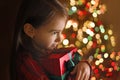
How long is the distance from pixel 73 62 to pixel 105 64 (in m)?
A: 0.23

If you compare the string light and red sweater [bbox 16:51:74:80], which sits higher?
the string light

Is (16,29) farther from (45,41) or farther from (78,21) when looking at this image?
(78,21)

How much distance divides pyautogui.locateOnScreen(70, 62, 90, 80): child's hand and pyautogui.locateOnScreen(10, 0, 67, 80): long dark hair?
Answer: 28 centimetres

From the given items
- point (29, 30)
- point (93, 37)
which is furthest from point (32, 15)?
point (93, 37)

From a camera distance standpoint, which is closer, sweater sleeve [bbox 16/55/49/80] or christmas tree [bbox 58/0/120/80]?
sweater sleeve [bbox 16/55/49/80]

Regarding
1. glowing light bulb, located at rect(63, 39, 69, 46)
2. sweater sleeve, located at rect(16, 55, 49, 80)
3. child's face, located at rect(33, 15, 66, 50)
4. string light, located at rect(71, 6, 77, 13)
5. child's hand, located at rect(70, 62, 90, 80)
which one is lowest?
child's hand, located at rect(70, 62, 90, 80)

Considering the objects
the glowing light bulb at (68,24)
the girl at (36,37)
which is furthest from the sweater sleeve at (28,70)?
the glowing light bulb at (68,24)

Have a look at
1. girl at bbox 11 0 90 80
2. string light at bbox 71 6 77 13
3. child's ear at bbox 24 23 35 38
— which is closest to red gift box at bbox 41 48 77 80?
girl at bbox 11 0 90 80

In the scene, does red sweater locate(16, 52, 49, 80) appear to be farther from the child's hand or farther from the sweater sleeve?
the child's hand

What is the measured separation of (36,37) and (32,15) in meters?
0.13

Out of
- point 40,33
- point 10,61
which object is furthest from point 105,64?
point 10,61

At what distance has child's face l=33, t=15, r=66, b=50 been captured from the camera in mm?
1666

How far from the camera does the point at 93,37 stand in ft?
5.81

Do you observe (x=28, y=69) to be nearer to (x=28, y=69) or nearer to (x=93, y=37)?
(x=28, y=69)
